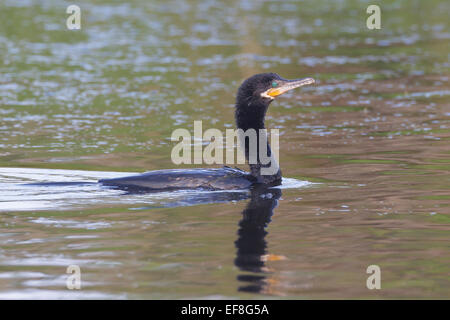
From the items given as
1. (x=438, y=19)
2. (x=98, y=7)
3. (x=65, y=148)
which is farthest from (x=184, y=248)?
(x=98, y=7)

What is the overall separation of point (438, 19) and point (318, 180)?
19119 millimetres

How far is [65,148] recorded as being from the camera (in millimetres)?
12828

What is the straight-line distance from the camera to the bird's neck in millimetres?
10180

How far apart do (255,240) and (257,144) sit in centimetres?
273

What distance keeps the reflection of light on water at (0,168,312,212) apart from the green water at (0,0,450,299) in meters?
0.13

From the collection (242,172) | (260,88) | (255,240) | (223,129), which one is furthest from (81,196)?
(223,129)

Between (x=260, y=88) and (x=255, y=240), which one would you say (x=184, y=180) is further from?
(x=255, y=240)

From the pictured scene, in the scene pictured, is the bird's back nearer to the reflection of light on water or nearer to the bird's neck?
the reflection of light on water

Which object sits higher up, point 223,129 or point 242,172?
point 223,129

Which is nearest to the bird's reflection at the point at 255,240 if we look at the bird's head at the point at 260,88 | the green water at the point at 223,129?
the green water at the point at 223,129

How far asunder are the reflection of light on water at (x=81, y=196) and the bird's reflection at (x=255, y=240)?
1.08 ft

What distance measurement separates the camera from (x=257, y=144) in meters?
10.3

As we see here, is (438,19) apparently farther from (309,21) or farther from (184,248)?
(184,248)
